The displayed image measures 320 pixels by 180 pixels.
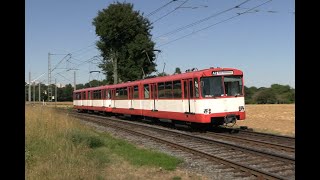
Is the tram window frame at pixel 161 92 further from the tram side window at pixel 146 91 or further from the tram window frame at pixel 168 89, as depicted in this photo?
the tram side window at pixel 146 91

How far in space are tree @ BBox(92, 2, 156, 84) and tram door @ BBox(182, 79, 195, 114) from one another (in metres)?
33.9

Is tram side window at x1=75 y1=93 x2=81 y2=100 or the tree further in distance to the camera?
the tree

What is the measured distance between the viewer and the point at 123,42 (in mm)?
54594

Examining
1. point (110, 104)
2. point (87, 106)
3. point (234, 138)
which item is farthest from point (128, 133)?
point (87, 106)

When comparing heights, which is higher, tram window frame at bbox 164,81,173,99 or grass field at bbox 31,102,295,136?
tram window frame at bbox 164,81,173,99

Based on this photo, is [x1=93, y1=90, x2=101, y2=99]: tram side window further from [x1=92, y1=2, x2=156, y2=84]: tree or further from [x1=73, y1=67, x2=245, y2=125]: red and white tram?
[x1=73, y1=67, x2=245, y2=125]: red and white tram

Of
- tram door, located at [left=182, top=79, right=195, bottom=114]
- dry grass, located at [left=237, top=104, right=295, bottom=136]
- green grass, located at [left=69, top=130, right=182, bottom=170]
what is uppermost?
tram door, located at [left=182, top=79, right=195, bottom=114]

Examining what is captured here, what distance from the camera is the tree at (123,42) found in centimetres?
5288

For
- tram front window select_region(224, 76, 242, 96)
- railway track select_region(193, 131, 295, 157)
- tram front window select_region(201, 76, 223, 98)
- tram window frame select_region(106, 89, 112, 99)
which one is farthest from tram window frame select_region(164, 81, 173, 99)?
tram window frame select_region(106, 89, 112, 99)

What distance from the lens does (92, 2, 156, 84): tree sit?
5288 centimetres

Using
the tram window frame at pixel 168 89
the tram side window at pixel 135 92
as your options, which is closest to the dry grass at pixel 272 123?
the tram window frame at pixel 168 89
